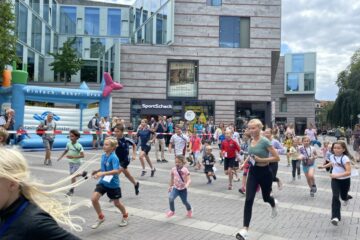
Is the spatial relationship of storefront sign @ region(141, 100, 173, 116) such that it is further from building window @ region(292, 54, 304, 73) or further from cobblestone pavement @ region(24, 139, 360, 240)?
building window @ region(292, 54, 304, 73)

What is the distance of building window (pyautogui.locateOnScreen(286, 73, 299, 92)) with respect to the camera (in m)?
72.2

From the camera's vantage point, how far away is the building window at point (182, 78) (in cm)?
3338

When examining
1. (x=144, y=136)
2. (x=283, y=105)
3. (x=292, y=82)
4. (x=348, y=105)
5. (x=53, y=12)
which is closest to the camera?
(x=144, y=136)

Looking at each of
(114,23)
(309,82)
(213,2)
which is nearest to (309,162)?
(213,2)

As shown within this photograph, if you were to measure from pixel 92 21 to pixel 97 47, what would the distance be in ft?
11.1

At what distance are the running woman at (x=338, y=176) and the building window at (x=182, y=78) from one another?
992 inches

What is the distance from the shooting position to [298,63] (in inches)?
2867

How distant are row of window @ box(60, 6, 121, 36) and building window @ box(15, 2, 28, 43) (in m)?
10.1

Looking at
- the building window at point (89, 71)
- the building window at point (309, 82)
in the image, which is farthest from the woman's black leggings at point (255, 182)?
the building window at point (309, 82)

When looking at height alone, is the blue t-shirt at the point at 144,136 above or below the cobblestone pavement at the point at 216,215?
above

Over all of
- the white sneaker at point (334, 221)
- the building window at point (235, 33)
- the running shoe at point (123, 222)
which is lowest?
the running shoe at point (123, 222)

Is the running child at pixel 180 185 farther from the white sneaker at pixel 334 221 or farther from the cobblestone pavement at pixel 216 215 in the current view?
the white sneaker at pixel 334 221

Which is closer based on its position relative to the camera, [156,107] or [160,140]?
[160,140]

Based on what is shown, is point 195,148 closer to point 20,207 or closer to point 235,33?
point 20,207
